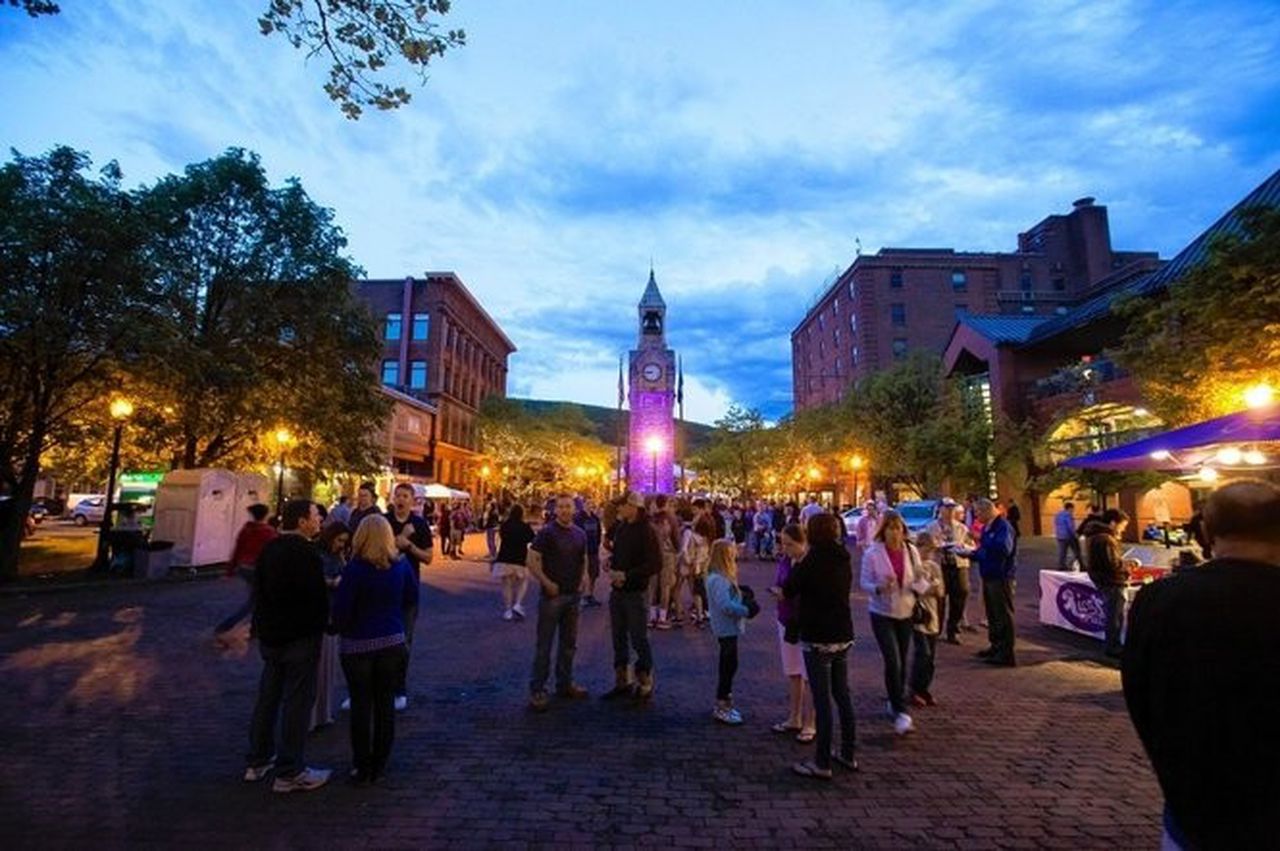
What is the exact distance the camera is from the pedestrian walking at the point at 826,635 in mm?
4969

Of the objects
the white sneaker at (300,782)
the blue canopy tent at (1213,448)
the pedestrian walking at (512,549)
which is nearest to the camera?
the white sneaker at (300,782)

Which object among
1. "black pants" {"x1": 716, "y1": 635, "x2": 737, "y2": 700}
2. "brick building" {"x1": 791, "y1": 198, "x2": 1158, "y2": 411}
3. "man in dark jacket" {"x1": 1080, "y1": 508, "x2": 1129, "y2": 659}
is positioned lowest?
"black pants" {"x1": 716, "y1": 635, "x2": 737, "y2": 700}

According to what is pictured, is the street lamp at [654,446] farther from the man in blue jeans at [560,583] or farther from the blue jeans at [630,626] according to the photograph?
the man in blue jeans at [560,583]

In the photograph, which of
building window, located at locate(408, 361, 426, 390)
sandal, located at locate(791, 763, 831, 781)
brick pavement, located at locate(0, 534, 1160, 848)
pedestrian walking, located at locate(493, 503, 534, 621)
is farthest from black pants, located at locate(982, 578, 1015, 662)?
building window, located at locate(408, 361, 426, 390)

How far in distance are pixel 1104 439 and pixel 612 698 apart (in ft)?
91.7

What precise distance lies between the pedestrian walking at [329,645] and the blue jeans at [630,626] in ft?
8.84

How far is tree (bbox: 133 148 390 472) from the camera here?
19250mm

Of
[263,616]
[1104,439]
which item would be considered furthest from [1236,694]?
[1104,439]

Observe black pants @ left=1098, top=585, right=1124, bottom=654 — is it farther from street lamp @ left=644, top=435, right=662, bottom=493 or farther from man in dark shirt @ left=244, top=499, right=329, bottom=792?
street lamp @ left=644, top=435, right=662, bottom=493

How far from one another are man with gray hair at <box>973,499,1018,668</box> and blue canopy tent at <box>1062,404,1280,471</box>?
2712 mm

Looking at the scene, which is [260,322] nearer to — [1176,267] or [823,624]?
[823,624]

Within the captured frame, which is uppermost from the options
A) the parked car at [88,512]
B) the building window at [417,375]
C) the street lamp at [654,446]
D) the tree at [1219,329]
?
the building window at [417,375]

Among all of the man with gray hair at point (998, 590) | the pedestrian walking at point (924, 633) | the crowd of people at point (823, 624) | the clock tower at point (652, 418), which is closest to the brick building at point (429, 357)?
the clock tower at point (652, 418)

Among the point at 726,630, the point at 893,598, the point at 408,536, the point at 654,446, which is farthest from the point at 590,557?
the point at 654,446
